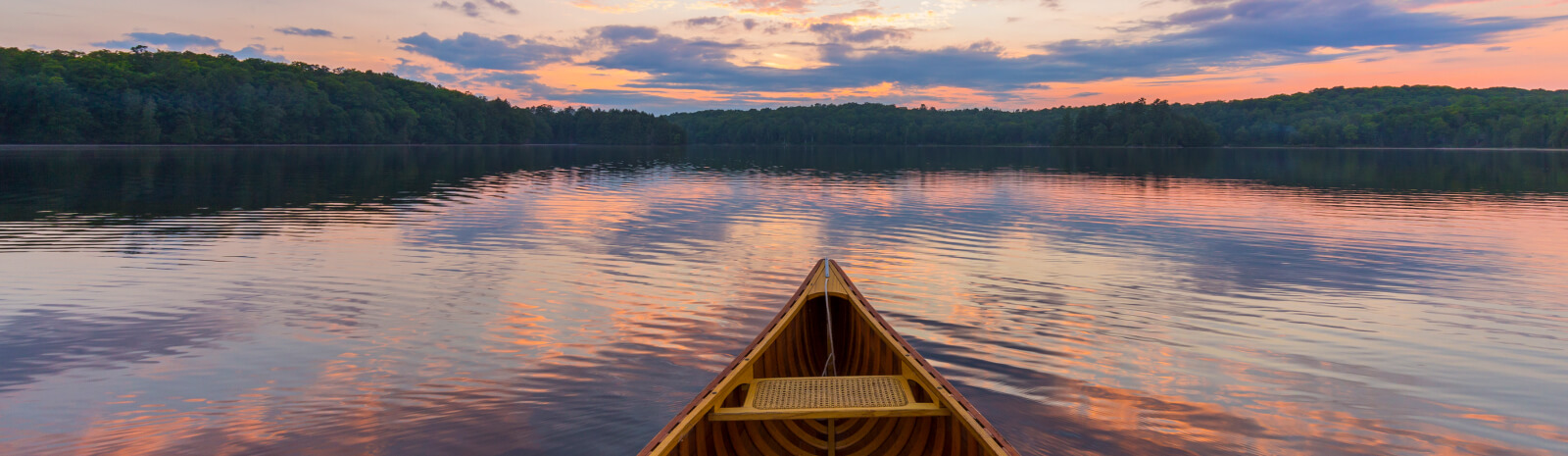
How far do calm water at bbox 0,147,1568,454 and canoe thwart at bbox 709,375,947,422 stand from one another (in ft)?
5.67

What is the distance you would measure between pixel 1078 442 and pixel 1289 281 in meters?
11.5

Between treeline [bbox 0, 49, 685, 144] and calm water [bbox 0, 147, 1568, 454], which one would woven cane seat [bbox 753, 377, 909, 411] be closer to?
calm water [bbox 0, 147, 1568, 454]

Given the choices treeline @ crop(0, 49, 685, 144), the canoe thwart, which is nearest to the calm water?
the canoe thwart

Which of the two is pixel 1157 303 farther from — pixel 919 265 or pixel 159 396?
pixel 159 396

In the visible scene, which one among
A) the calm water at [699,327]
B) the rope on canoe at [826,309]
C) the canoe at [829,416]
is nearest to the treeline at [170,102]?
the calm water at [699,327]

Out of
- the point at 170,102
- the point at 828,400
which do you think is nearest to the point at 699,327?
the point at 828,400

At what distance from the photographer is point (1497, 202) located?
38.4m

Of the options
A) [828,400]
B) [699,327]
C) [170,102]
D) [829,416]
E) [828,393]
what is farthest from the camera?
[170,102]

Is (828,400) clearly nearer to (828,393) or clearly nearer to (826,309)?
(828,393)

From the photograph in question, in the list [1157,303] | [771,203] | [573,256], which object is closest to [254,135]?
[771,203]

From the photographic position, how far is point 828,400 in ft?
24.5

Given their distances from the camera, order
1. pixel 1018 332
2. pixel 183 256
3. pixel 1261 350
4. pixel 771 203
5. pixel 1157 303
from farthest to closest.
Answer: pixel 771 203
pixel 183 256
pixel 1157 303
pixel 1018 332
pixel 1261 350

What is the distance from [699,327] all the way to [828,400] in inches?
249

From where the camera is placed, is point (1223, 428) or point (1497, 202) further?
point (1497, 202)
